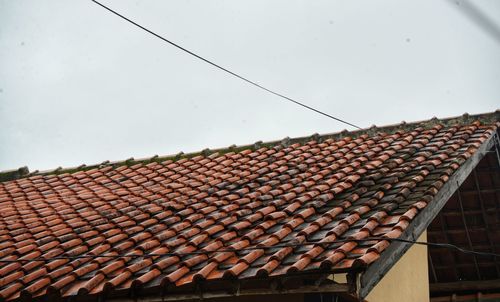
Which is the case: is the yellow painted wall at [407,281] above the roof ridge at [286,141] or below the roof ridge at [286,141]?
below

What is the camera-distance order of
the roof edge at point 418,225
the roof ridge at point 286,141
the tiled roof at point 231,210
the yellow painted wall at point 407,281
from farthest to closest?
1. the roof ridge at point 286,141
2. the yellow painted wall at point 407,281
3. the tiled roof at point 231,210
4. the roof edge at point 418,225

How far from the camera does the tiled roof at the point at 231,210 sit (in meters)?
5.43

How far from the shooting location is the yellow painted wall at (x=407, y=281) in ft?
20.2

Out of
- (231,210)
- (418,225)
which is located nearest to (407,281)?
(418,225)

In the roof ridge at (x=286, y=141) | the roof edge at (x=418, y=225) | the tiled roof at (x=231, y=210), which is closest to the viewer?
the roof edge at (x=418, y=225)

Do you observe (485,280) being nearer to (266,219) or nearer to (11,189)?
(266,219)

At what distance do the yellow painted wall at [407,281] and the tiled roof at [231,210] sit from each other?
0.75 meters

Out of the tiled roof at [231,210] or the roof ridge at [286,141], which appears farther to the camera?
the roof ridge at [286,141]

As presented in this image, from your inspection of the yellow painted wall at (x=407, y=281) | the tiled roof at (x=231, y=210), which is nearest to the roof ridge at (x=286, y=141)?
the tiled roof at (x=231, y=210)

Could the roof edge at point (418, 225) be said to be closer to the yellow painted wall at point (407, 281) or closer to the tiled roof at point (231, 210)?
the tiled roof at point (231, 210)

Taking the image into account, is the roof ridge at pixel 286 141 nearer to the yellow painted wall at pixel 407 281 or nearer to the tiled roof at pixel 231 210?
the tiled roof at pixel 231 210

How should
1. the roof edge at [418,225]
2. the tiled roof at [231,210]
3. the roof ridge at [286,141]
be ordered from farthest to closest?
the roof ridge at [286,141] < the tiled roof at [231,210] < the roof edge at [418,225]

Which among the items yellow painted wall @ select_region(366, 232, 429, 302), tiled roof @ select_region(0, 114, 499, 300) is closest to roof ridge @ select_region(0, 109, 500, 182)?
tiled roof @ select_region(0, 114, 499, 300)

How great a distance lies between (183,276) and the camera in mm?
5402
